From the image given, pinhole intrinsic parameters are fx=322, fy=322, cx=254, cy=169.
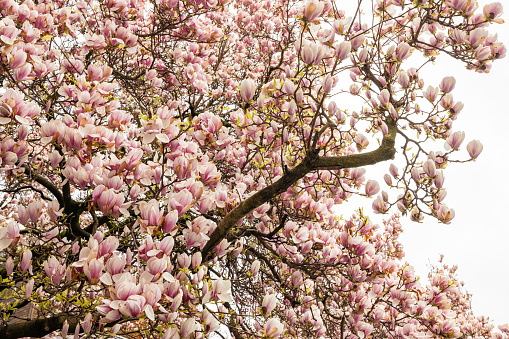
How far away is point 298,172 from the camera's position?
7.75 ft

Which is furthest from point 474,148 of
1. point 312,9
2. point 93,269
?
point 93,269

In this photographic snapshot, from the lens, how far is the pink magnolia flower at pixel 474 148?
2369 mm

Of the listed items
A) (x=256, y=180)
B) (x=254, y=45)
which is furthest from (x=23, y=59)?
(x=254, y=45)

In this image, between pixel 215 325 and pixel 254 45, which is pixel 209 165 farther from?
pixel 254 45

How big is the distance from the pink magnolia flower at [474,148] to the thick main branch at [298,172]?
52 centimetres

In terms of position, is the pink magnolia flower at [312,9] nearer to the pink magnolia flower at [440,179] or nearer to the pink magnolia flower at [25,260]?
the pink magnolia flower at [440,179]

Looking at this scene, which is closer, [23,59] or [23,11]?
[23,59]

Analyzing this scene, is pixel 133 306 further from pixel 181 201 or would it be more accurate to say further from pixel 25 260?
pixel 25 260

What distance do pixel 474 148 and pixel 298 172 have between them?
1319 mm

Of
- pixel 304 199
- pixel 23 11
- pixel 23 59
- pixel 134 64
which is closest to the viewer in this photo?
pixel 23 59

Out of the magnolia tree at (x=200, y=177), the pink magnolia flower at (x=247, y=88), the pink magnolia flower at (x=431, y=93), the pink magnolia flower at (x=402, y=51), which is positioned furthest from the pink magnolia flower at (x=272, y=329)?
the pink magnolia flower at (x=402, y=51)

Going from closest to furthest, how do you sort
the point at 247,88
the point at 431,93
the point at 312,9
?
the point at 312,9
the point at 247,88
the point at 431,93

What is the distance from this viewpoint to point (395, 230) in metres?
7.73

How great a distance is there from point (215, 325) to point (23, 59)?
204cm
